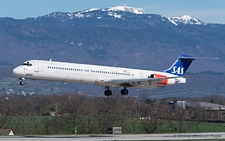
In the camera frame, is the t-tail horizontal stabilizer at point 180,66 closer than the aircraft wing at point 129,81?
No

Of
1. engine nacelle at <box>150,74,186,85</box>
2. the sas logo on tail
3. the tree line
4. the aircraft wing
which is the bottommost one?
the tree line

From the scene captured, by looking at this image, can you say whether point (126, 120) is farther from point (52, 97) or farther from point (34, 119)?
point (52, 97)

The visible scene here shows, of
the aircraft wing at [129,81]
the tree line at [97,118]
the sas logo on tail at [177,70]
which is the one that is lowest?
the tree line at [97,118]

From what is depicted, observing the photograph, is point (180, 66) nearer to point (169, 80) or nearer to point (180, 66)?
point (180, 66)

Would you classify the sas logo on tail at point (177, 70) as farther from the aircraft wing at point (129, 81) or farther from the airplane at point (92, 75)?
the aircraft wing at point (129, 81)

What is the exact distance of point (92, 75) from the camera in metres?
71.9

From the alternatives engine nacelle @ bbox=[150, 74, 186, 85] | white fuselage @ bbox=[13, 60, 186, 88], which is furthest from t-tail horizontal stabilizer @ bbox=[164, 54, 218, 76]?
white fuselage @ bbox=[13, 60, 186, 88]

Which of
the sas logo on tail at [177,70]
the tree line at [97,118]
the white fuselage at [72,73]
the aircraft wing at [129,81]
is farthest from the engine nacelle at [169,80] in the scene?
the tree line at [97,118]

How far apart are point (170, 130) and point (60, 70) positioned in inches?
1524

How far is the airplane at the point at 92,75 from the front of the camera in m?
69.6

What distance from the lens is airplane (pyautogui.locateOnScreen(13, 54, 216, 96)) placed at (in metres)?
69.6

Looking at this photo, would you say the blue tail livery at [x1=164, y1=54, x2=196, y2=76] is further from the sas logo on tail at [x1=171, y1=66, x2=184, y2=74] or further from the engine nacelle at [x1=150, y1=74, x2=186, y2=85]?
the engine nacelle at [x1=150, y1=74, x2=186, y2=85]

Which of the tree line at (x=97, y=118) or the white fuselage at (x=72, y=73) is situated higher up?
the white fuselage at (x=72, y=73)

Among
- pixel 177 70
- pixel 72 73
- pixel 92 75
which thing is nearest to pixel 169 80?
pixel 177 70
